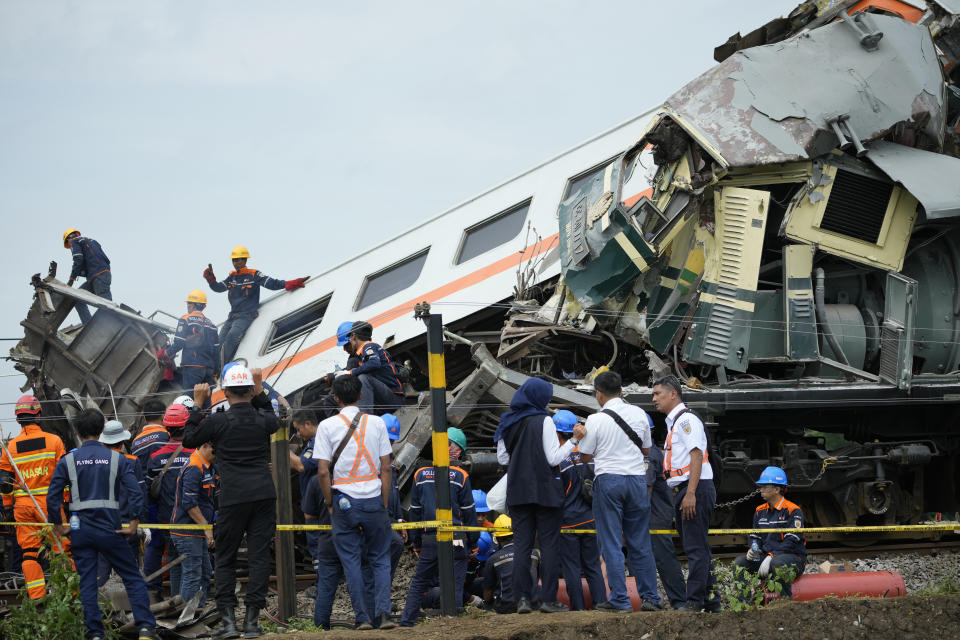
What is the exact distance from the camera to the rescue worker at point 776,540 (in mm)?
7449

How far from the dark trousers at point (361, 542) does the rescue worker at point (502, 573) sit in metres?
0.87

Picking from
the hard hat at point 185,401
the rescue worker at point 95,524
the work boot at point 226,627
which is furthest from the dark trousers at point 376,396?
the work boot at point 226,627

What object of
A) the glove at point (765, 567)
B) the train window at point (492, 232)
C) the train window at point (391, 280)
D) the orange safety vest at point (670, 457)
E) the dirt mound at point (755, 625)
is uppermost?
the train window at point (492, 232)

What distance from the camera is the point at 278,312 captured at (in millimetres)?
13805

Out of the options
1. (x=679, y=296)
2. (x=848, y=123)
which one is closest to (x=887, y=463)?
(x=679, y=296)

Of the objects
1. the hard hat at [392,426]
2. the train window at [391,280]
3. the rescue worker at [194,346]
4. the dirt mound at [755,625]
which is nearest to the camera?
the dirt mound at [755,625]

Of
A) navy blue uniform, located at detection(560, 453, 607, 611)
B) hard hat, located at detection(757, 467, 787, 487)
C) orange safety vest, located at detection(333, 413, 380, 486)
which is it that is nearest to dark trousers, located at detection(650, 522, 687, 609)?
navy blue uniform, located at detection(560, 453, 607, 611)

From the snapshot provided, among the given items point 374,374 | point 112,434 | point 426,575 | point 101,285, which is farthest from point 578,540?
point 101,285

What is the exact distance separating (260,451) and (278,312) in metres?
7.42

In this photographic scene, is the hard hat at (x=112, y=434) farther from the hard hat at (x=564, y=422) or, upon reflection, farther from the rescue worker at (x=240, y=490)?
the hard hat at (x=564, y=422)

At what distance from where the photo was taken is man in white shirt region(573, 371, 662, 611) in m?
6.74

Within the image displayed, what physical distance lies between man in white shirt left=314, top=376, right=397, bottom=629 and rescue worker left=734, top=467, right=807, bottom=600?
2766 mm

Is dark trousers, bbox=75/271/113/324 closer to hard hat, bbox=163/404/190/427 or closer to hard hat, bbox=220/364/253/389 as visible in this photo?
hard hat, bbox=163/404/190/427

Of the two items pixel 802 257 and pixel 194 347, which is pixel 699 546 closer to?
pixel 802 257
